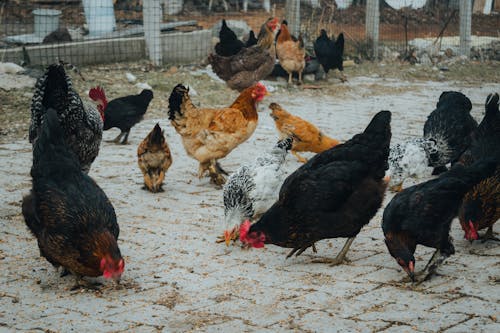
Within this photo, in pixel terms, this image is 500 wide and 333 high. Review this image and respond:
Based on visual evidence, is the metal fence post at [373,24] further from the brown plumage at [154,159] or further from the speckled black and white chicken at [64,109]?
the speckled black and white chicken at [64,109]

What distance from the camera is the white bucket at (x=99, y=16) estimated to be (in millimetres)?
14852

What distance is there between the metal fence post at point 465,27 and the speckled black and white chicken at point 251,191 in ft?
41.4

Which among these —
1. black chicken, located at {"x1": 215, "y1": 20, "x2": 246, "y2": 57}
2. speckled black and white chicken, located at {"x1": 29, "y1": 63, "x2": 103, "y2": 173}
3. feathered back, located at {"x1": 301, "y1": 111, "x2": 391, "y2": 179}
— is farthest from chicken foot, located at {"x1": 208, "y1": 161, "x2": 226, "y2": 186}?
black chicken, located at {"x1": 215, "y1": 20, "x2": 246, "y2": 57}

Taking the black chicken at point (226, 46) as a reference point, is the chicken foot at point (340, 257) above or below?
below

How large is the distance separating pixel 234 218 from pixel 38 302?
1788 mm

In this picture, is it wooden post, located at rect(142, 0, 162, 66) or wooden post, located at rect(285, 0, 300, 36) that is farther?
wooden post, located at rect(285, 0, 300, 36)

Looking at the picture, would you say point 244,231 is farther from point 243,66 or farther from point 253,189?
point 243,66

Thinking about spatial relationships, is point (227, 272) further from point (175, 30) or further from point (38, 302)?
point (175, 30)

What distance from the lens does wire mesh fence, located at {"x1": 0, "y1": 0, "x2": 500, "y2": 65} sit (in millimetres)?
13523

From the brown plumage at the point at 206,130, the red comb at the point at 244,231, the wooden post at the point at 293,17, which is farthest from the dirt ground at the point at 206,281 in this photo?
the wooden post at the point at 293,17

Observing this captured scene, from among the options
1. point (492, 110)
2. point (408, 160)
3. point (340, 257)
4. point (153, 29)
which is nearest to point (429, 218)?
point (340, 257)

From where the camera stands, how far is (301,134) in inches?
322

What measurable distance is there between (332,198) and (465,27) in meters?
13.6

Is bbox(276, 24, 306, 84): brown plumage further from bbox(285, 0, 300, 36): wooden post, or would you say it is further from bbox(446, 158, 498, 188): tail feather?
bbox(446, 158, 498, 188): tail feather
